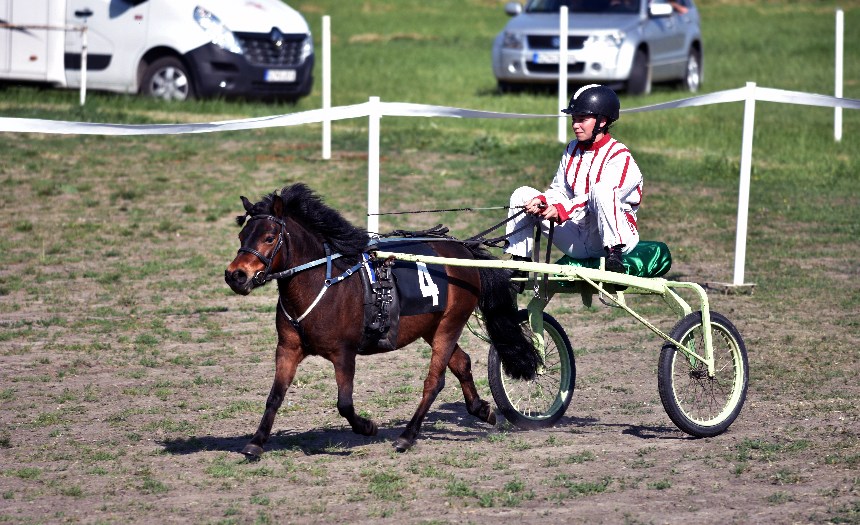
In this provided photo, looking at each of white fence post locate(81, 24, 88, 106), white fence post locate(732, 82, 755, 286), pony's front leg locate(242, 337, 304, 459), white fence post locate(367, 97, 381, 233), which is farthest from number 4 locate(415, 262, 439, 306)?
white fence post locate(81, 24, 88, 106)

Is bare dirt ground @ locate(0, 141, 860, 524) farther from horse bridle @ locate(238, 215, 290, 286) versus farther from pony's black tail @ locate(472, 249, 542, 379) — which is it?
horse bridle @ locate(238, 215, 290, 286)

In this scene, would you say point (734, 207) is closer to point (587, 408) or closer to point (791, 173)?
point (791, 173)

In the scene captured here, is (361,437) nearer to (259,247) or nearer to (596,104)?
(259,247)

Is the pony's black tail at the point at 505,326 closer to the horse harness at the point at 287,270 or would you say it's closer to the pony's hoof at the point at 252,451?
the horse harness at the point at 287,270

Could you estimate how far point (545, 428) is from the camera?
8.19 metres

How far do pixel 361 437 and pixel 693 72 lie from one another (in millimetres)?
17732

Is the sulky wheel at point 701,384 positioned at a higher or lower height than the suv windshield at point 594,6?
lower

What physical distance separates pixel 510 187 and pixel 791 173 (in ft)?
12.7

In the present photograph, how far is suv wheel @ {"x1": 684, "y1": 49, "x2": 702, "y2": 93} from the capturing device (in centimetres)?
2411

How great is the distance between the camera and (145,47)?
19.2m

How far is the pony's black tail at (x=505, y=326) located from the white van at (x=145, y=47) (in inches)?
465

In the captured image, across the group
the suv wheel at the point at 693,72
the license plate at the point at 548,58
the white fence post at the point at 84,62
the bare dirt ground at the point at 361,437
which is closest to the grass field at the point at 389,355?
the bare dirt ground at the point at 361,437

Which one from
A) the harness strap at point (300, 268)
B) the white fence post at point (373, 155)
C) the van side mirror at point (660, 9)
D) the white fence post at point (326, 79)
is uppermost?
the van side mirror at point (660, 9)

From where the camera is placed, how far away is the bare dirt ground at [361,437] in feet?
21.2
